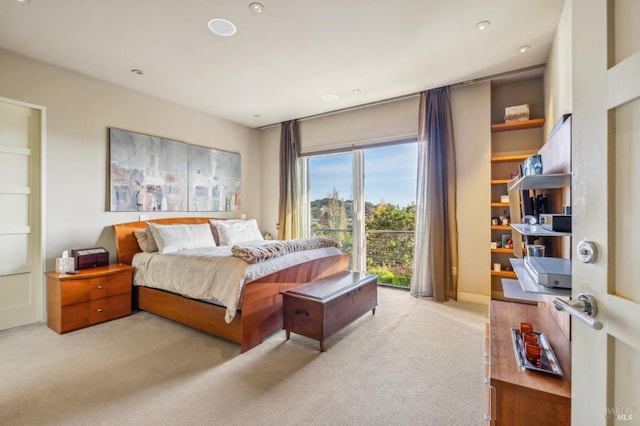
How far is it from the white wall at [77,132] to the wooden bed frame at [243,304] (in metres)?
0.35

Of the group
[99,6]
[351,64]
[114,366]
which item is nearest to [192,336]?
[114,366]

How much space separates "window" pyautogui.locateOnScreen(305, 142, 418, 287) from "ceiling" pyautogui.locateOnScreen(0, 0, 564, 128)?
107 cm

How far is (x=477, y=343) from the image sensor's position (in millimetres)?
2551

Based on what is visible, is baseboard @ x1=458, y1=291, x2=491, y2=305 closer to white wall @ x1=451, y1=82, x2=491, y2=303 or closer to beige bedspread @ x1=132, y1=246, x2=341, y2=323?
white wall @ x1=451, y1=82, x2=491, y2=303

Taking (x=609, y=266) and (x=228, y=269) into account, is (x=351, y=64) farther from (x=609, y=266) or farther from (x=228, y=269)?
(x=609, y=266)

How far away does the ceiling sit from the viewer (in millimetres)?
2256

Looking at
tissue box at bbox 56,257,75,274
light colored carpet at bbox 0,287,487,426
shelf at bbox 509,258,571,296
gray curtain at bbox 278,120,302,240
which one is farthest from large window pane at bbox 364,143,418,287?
tissue box at bbox 56,257,75,274

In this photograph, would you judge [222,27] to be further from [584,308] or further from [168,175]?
[584,308]

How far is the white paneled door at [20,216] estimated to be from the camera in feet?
9.39

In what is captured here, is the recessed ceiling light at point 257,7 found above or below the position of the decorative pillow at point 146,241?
above

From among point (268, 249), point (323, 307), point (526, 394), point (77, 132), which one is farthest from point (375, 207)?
point (77, 132)

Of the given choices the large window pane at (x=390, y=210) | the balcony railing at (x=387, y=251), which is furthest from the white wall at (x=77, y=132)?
the large window pane at (x=390, y=210)

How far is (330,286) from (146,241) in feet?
7.88

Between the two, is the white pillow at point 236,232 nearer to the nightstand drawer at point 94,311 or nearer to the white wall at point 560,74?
the nightstand drawer at point 94,311
